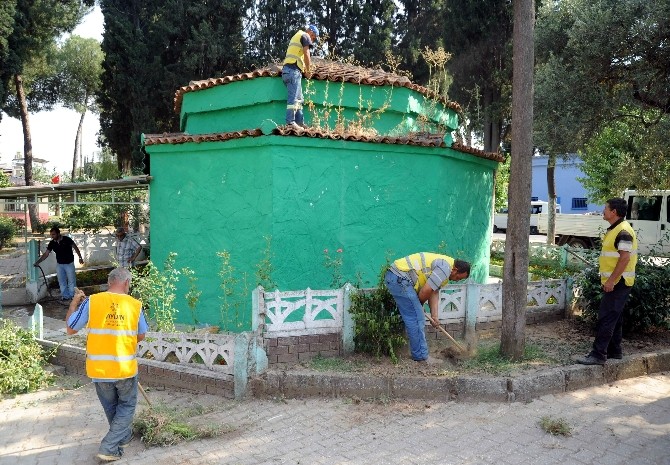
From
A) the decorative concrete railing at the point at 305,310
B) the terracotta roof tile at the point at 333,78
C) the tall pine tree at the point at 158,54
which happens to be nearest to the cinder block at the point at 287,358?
the decorative concrete railing at the point at 305,310

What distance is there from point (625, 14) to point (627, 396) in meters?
6.25

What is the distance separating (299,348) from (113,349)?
7.12 ft

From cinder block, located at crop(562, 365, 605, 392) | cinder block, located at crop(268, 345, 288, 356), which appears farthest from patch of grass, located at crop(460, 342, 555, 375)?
cinder block, located at crop(268, 345, 288, 356)

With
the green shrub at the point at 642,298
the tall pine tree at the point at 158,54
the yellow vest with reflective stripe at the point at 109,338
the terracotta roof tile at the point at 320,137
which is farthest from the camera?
the tall pine tree at the point at 158,54

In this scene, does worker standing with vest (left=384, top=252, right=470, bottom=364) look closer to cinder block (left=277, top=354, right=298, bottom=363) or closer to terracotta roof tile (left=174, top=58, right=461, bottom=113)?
cinder block (left=277, top=354, right=298, bottom=363)

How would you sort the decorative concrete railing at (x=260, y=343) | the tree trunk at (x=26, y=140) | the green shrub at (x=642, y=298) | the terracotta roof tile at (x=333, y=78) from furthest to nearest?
the tree trunk at (x=26, y=140)
the terracotta roof tile at (x=333, y=78)
the green shrub at (x=642, y=298)
the decorative concrete railing at (x=260, y=343)

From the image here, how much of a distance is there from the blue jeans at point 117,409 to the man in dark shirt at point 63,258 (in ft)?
21.9

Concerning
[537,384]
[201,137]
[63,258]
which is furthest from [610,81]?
[63,258]

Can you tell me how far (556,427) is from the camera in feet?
14.6

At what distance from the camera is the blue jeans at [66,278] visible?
9992 millimetres

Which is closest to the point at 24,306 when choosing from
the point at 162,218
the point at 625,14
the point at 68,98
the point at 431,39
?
the point at 162,218

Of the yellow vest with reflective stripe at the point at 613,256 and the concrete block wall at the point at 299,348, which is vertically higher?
the yellow vest with reflective stripe at the point at 613,256

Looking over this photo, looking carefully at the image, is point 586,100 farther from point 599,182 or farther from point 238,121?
point 599,182

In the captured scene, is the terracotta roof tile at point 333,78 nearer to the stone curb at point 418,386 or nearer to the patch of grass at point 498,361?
the patch of grass at point 498,361
